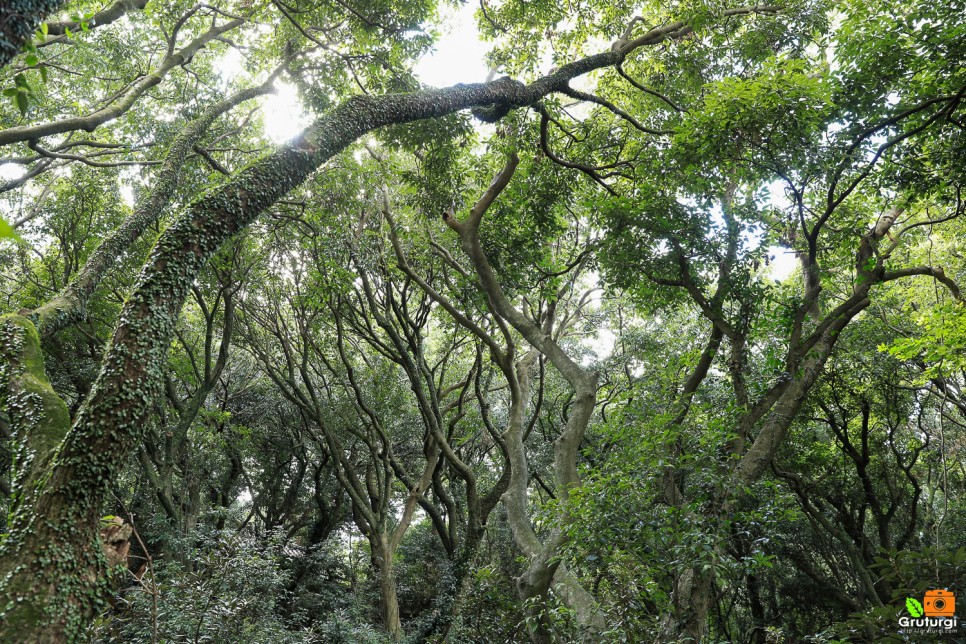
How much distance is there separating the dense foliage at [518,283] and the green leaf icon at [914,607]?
4cm

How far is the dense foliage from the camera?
13.6ft

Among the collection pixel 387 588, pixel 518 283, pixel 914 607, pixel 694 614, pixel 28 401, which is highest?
pixel 518 283

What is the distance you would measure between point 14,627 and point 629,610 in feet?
13.4

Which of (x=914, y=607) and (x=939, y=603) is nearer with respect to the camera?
(x=914, y=607)

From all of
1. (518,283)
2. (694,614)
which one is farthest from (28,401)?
(694,614)

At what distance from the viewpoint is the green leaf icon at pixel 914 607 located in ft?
12.1

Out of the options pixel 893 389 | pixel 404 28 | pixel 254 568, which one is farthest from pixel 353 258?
pixel 893 389

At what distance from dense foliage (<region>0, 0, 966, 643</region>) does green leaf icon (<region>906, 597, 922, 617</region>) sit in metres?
0.04

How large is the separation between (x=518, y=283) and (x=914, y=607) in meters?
5.24

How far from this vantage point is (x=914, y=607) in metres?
3.81

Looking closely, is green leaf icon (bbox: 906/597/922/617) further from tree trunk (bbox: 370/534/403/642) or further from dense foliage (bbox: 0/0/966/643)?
tree trunk (bbox: 370/534/403/642)

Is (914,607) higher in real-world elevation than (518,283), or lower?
lower

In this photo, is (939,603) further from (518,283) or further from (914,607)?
(518,283)

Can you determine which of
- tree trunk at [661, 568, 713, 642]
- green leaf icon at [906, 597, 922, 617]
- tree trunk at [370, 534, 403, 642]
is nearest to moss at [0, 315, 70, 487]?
tree trunk at [661, 568, 713, 642]
